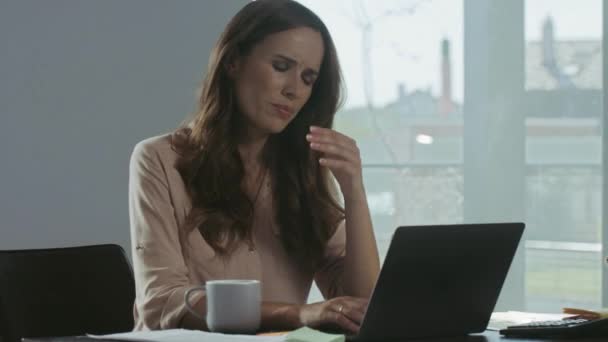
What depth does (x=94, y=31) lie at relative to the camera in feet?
11.7

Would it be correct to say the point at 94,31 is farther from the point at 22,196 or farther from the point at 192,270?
the point at 192,270

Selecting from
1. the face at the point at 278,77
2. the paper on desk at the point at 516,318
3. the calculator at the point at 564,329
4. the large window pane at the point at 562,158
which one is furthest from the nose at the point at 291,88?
the large window pane at the point at 562,158

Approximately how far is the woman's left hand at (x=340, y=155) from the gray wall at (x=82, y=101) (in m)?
1.70

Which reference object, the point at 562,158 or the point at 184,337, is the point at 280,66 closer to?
the point at 184,337

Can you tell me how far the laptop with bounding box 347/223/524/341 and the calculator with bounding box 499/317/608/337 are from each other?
8 cm

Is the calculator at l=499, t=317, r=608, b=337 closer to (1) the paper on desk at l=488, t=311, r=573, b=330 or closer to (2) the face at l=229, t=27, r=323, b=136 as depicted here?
(1) the paper on desk at l=488, t=311, r=573, b=330

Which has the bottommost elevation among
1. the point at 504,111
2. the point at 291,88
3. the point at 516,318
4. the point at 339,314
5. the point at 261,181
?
the point at 516,318

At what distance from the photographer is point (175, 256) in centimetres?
197

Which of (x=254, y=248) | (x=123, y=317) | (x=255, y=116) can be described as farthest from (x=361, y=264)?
(x=123, y=317)

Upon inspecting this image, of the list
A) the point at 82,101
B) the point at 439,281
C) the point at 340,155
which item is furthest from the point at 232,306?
the point at 82,101

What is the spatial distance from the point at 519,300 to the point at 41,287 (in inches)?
84.5

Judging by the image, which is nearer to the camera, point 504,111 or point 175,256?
point 175,256

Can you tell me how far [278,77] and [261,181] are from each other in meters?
0.27

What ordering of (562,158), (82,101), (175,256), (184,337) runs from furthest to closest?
(562,158) → (82,101) → (175,256) → (184,337)
